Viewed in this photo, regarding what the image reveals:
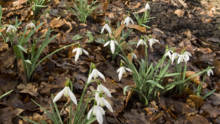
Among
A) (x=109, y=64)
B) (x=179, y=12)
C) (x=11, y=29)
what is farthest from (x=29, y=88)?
(x=179, y=12)

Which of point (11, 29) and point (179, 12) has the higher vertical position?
point (11, 29)

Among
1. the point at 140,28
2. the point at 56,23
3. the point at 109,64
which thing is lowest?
the point at 109,64

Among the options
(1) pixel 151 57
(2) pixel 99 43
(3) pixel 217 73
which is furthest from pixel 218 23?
(2) pixel 99 43

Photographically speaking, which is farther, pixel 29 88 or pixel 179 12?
pixel 179 12

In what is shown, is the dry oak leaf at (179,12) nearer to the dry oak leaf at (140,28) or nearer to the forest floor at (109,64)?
the forest floor at (109,64)

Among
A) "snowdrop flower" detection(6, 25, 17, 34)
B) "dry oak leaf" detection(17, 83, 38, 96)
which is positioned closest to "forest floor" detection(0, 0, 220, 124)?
"dry oak leaf" detection(17, 83, 38, 96)

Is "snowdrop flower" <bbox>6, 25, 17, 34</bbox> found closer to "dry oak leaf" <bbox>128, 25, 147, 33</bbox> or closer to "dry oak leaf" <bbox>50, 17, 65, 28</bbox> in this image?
"dry oak leaf" <bbox>50, 17, 65, 28</bbox>

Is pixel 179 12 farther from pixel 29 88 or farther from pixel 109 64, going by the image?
pixel 29 88

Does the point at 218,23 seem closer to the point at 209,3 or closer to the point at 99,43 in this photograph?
the point at 209,3
